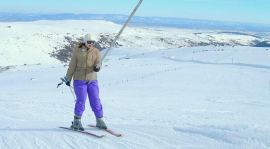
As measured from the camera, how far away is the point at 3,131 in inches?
406

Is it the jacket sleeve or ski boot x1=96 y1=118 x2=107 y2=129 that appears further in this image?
ski boot x1=96 y1=118 x2=107 y2=129

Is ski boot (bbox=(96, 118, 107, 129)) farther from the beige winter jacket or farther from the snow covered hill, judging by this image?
the beige winter jacket

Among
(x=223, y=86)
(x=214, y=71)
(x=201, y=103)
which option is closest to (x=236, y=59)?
(x=214, y=71)

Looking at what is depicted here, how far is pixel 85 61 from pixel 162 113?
191 inches

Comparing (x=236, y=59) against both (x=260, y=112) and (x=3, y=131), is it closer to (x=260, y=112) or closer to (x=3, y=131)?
(x=260, y=112)

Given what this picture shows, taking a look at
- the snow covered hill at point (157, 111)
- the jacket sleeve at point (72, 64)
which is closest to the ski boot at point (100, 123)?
the snow covered hill at point (157, 111)

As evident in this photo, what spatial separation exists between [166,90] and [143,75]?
7736mm

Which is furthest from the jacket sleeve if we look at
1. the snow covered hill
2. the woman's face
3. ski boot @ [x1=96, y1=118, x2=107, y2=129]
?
the snow covered hill

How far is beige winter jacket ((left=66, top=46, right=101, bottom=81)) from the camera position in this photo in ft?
32.1

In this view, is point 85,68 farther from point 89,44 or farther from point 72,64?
point 89,44

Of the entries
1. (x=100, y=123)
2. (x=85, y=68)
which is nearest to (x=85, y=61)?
(x=85, y=68)

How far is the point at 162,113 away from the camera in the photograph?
46.4 feet

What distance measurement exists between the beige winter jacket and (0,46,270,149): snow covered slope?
1.17 m

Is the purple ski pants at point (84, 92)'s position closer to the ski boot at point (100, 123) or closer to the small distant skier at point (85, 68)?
the small distant skier at point (85, 68)
